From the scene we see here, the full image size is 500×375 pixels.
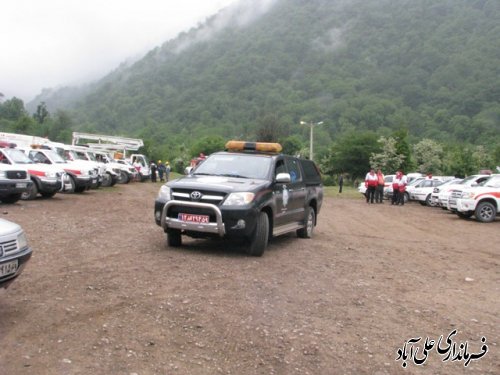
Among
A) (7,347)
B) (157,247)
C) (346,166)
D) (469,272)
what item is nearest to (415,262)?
(469,272)

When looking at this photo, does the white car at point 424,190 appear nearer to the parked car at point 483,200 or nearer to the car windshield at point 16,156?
the parked car at point 483,200

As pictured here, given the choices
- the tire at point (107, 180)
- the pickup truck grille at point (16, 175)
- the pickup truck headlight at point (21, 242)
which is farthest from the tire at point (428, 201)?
the pickup truck headlight at point (21, 242)

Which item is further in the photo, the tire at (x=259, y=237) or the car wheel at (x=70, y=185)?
the car wheel at (x=70, y=185)

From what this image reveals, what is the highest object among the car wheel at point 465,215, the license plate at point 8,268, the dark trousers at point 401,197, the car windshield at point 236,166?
the car windshield at point 236,166

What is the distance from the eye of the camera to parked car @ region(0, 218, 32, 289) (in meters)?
4.99

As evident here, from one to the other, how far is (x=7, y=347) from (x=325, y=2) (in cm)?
18771

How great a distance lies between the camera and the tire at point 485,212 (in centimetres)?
1850

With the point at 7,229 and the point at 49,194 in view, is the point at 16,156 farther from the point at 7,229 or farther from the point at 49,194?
the point at 7,229

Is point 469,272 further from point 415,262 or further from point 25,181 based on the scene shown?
point 25,181

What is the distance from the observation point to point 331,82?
4938 inches

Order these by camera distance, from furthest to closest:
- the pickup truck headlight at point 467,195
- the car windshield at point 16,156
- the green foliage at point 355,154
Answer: the green foliage at point 355,154 → the pickup truck headlight at point 467,195 → the car windshield at point 16,156

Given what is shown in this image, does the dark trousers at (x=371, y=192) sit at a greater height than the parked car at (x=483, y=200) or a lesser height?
lesser

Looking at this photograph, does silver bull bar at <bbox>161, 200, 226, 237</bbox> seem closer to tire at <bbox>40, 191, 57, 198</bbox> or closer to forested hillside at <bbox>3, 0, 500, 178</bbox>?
tire at <bbox>40, 191, 57, 198</bbox>

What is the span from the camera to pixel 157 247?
30.3ft
